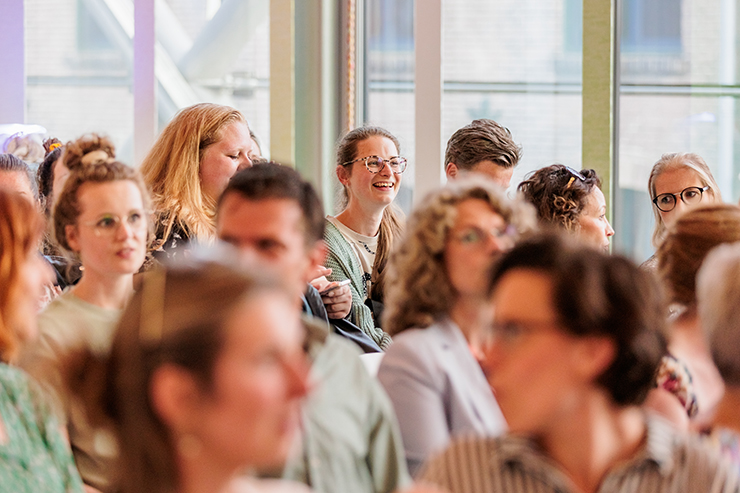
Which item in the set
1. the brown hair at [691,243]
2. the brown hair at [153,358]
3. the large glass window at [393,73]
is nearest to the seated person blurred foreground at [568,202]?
the brown hair at [691,243]

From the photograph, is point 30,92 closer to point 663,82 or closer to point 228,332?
point 663,82

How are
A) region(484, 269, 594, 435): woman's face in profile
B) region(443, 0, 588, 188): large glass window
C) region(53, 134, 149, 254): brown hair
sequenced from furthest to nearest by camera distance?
region(443, 0, 588, 188): large glass window < region(53, 134, 149, 254): brown hair < region(484, 269, 594, 435): woman's face in profile

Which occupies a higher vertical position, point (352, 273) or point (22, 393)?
point (352, 273)

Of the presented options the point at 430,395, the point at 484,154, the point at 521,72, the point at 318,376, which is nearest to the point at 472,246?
the point at 430,395

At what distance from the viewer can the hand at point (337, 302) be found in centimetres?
298

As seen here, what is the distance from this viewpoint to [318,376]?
1653 mm

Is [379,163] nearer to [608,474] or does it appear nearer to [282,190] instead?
[282,190]

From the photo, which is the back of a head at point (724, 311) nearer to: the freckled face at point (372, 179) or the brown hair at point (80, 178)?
the brown hair at point (80, 178)

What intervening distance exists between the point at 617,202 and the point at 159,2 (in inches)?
140

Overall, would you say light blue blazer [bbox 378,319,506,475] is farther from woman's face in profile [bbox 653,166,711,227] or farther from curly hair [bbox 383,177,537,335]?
woman's face in profile [bbox 653,166,711,227]

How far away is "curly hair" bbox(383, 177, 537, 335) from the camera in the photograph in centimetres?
195

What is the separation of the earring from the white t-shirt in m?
2.59

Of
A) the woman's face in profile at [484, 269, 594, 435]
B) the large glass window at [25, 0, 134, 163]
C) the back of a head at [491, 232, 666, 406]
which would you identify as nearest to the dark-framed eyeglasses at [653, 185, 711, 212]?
the back of a head at [491, 232, 666, 406]

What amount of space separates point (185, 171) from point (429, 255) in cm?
146
